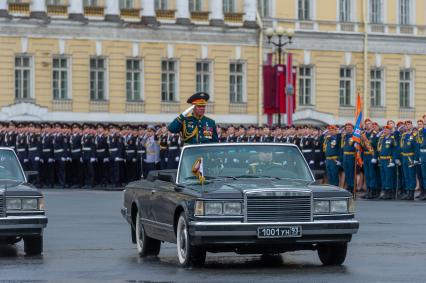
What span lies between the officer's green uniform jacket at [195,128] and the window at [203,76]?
165 ft

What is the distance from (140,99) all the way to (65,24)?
517 centimetres

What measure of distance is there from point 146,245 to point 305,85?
180ft

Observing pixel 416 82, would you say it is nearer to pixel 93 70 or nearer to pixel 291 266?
pixel 93 70

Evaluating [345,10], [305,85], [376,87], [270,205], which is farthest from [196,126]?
[376,87]

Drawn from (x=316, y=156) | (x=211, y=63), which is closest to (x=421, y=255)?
(x=316, y=156)

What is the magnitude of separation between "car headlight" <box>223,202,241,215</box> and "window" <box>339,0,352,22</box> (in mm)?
58176

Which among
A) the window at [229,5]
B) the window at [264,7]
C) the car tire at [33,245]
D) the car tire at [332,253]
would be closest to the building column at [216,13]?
the window at [229,5]

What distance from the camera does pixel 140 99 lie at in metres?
70.8

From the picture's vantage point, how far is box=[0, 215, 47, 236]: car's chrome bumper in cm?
2130

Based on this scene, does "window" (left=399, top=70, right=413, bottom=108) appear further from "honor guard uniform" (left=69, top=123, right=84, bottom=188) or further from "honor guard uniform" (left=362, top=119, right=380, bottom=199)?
"honor guard uniform" (left=362, top=119, right=380, bottom=199)

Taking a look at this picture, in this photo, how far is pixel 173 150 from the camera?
160 feet

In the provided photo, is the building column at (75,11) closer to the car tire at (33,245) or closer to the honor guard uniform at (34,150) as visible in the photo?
the honor guard uniform at (34,150)

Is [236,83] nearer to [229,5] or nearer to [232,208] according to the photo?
[229,5]

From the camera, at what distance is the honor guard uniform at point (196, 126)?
22.5m
